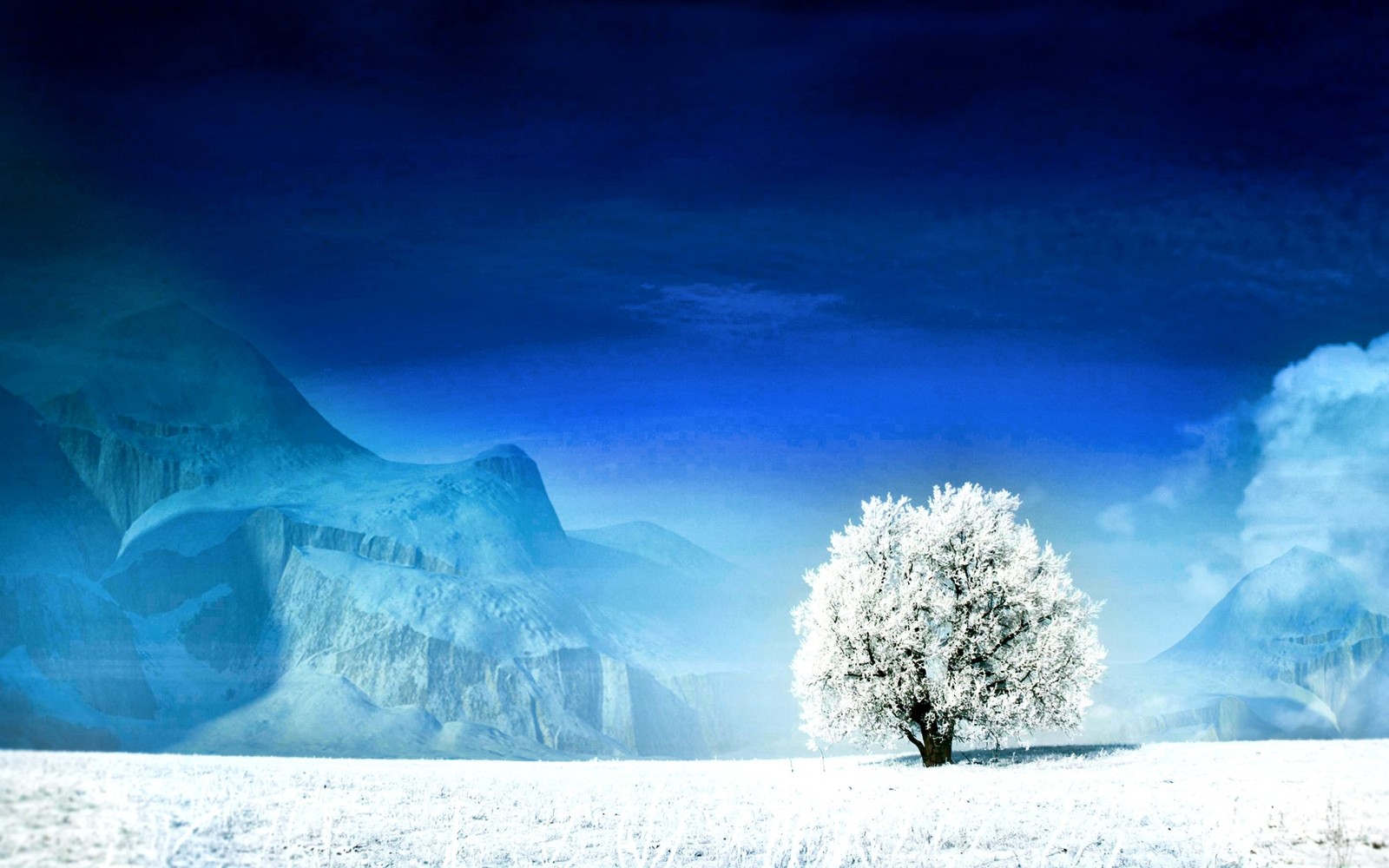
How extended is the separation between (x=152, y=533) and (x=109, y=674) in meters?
23.9

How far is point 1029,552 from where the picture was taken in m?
44.7

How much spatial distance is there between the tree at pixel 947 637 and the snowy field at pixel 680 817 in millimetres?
4208

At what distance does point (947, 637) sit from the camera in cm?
4372

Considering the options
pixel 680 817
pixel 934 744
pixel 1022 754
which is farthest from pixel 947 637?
pixel 680 817

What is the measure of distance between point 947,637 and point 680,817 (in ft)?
57.6

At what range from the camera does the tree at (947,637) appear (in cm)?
4300

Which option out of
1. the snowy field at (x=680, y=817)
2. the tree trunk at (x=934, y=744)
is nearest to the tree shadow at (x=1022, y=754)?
the tree trunk at (x=934, y=744)

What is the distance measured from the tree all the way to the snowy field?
4208 mm

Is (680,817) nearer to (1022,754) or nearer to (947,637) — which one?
(947,637)

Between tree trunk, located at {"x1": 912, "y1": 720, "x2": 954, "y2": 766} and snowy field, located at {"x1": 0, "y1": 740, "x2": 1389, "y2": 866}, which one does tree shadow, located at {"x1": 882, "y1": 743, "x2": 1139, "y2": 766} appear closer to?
tree trunk, located at {"x1": 912, "y1": 720, "x2": 954, "y2": 766}

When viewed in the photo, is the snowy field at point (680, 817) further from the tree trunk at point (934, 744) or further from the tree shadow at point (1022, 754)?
the tree shadow at point (1022, 754)

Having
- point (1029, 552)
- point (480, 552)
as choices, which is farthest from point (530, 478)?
point (1029, 552)

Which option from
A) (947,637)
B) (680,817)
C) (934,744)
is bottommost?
(680,817)

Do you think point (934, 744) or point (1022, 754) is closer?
point (934, 744)
